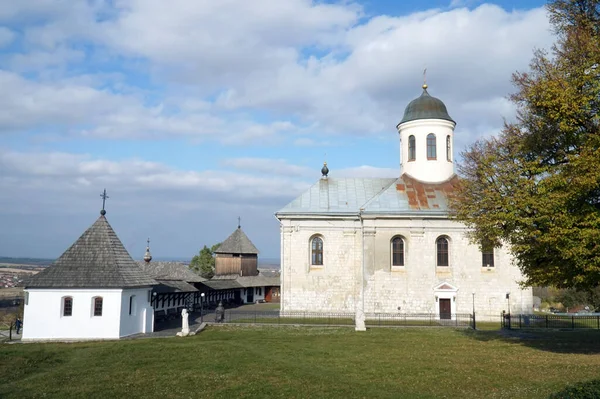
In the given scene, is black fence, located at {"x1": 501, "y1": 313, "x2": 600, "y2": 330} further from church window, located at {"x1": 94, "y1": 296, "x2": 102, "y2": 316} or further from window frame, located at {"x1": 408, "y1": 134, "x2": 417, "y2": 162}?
church window, located at {"x1": 94, "y1": 296, "x2": 102, "y2": 316}

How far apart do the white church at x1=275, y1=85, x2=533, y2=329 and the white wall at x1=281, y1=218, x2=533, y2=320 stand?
7 centimetres

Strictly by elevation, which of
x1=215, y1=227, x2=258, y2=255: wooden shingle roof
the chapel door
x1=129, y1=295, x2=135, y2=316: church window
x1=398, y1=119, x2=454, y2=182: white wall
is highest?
x1=398, y1=119, x2=454, y2=182: white wall

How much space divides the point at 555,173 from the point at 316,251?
20708 mm

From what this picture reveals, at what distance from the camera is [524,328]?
28.8 metres

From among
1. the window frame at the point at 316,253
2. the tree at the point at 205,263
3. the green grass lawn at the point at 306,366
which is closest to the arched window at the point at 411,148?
the window frame at the point at 316,253

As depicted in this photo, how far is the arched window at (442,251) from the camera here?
35.1 metres

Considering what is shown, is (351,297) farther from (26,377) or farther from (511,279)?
(26,377)

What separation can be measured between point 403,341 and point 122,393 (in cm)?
1375

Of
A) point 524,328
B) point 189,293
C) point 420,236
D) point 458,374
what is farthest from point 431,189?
A: point 458,374

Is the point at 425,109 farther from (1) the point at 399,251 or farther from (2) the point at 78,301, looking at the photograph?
(2) the point at 78,301

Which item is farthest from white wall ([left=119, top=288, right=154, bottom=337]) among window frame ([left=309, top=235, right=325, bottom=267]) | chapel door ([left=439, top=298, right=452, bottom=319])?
chapel door ([left=439, top=298, right=452, bottom=319])

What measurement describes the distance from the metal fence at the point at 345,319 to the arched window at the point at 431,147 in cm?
1220

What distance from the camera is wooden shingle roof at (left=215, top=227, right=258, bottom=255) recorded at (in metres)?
54.4

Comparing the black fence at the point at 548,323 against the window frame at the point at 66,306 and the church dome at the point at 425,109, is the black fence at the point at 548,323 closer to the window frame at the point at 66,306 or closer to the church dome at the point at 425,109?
the church dome at the point at 425,109
